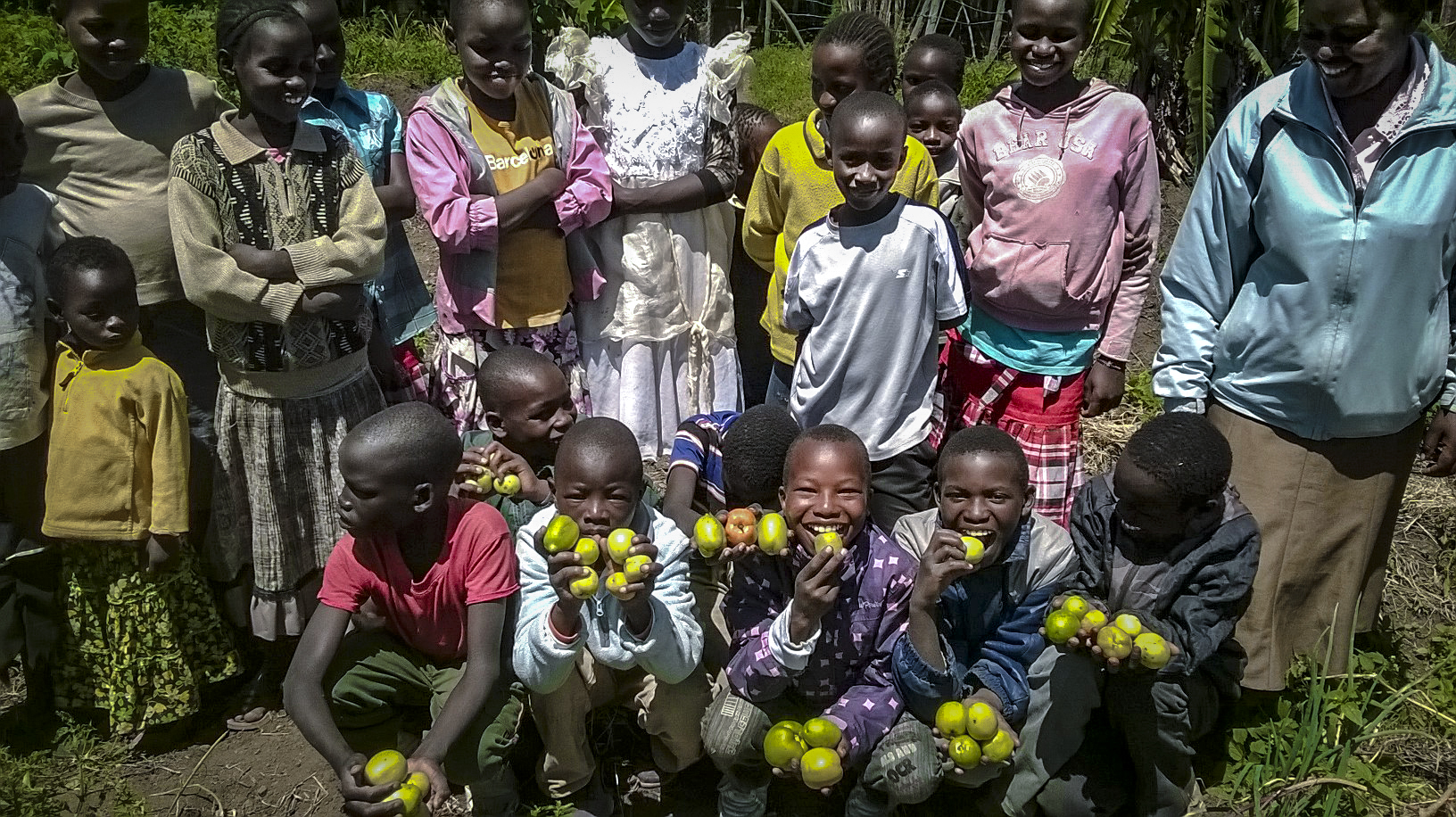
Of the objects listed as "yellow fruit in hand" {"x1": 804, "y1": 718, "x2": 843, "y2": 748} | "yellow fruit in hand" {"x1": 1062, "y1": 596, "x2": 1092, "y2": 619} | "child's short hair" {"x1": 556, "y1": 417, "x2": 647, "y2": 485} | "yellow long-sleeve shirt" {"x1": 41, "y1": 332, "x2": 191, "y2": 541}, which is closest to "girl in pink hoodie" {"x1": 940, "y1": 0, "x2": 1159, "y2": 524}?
"yellow fruit in hand" {"x1": 1062, "y1": 596, "x2": 1092, "y2": 619}

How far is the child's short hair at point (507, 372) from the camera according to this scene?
360cm

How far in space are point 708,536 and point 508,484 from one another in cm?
68

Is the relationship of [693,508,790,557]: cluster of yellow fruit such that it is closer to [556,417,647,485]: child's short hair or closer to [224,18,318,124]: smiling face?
[556,417,647,485]: child's short hair

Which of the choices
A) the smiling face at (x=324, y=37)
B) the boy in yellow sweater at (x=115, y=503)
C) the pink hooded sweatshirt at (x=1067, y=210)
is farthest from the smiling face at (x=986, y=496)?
the smiling face at (x=324, y=37)

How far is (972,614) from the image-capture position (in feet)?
10.9

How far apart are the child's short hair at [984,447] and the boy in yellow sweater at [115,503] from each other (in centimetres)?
222

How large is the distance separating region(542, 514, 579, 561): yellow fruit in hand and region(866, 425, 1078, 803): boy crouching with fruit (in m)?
0.89

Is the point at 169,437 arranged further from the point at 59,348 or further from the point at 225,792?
the point at 225,792

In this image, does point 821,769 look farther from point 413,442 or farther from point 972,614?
point 413,442

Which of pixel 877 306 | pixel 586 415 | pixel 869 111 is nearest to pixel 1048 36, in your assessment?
pixel 869 111

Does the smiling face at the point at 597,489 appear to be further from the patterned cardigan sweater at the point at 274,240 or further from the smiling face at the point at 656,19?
the smiling face at the point at 656,19

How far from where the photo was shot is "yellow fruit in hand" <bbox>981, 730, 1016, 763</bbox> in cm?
311

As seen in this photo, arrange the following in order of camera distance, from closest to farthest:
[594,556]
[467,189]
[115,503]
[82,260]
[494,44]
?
[594,556] < [82,260] < [115,503] < [494,44] < [467,189]

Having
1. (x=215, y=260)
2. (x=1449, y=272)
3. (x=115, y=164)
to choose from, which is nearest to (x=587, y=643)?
(x=215, y=260)
